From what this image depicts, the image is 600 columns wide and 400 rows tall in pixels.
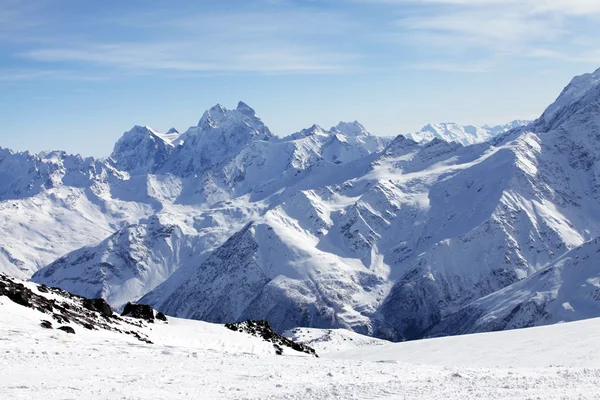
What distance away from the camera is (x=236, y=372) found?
Result: 42.6 metres

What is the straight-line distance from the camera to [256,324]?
87750 mm

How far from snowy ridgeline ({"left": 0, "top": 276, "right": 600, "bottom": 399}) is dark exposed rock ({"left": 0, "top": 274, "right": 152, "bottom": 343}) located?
1.15m

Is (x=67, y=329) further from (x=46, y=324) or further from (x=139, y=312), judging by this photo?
(x=139, y=312)

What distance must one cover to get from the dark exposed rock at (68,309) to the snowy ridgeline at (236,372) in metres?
1.15

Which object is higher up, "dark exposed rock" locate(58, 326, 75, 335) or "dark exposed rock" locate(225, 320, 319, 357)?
"dark exposed rock" locate(58, 326, 75, 335)

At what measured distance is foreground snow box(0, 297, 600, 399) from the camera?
36.8 metres

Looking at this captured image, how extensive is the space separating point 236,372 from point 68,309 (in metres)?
29.1

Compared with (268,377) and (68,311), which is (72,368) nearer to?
(268,377)

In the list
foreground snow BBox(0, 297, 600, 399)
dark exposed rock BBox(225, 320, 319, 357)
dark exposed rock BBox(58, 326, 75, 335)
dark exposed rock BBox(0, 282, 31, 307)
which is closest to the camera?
foreground snow BBox(0, 297, 600, 399)

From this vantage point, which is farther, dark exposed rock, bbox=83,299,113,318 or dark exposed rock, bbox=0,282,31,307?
dark exposed rock, bbox=83,299,113,318

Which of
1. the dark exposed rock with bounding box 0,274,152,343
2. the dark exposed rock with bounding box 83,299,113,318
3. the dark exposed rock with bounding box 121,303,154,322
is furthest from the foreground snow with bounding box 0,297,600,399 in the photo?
the dark exposed rock with bounding box 121,303,154,322

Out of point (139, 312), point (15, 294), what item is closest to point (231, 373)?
point (15, 294)

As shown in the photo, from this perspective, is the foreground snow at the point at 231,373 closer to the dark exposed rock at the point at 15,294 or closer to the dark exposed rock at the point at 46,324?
the dark exposed rock at the point at 46,324

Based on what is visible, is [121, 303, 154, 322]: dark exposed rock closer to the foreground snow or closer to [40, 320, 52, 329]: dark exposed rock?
the foreground snow
